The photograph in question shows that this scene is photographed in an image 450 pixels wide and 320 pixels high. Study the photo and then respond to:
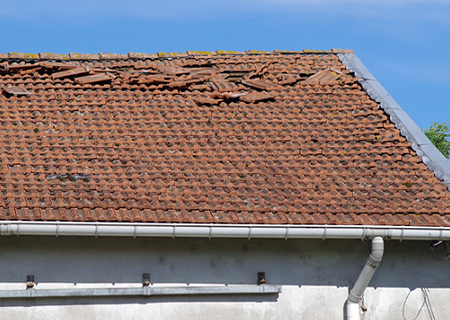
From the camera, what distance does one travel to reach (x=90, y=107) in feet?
30.4

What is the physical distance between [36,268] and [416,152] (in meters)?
4.57

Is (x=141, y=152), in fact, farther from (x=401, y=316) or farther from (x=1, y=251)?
(x=401, y=316)

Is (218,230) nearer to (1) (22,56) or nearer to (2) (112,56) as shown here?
(2) (112,56)

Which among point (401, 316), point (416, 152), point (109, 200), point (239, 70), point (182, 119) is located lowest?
point (401, 316)

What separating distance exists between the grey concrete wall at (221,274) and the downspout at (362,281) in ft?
0.45

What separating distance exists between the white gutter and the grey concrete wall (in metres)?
0.29

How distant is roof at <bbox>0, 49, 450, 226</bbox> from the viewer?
24.5 ft

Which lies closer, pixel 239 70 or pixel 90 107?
pixel 90 107

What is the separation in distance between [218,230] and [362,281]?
158 centimetres

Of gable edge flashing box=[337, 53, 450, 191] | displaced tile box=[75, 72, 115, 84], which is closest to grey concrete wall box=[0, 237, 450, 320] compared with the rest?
gable edge flashing box=[337, 53, 450, 191]

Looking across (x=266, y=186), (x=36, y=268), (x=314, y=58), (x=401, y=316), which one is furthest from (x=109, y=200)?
(x=314, y=58)

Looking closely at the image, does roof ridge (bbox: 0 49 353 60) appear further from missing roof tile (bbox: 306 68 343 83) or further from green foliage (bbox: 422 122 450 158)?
green foliage (bbox: 422 122 450 158)

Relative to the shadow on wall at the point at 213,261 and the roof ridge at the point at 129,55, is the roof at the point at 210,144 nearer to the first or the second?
the roof ridge at the point at 129,55

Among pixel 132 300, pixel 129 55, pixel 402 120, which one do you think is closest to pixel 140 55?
pixel 129 55
